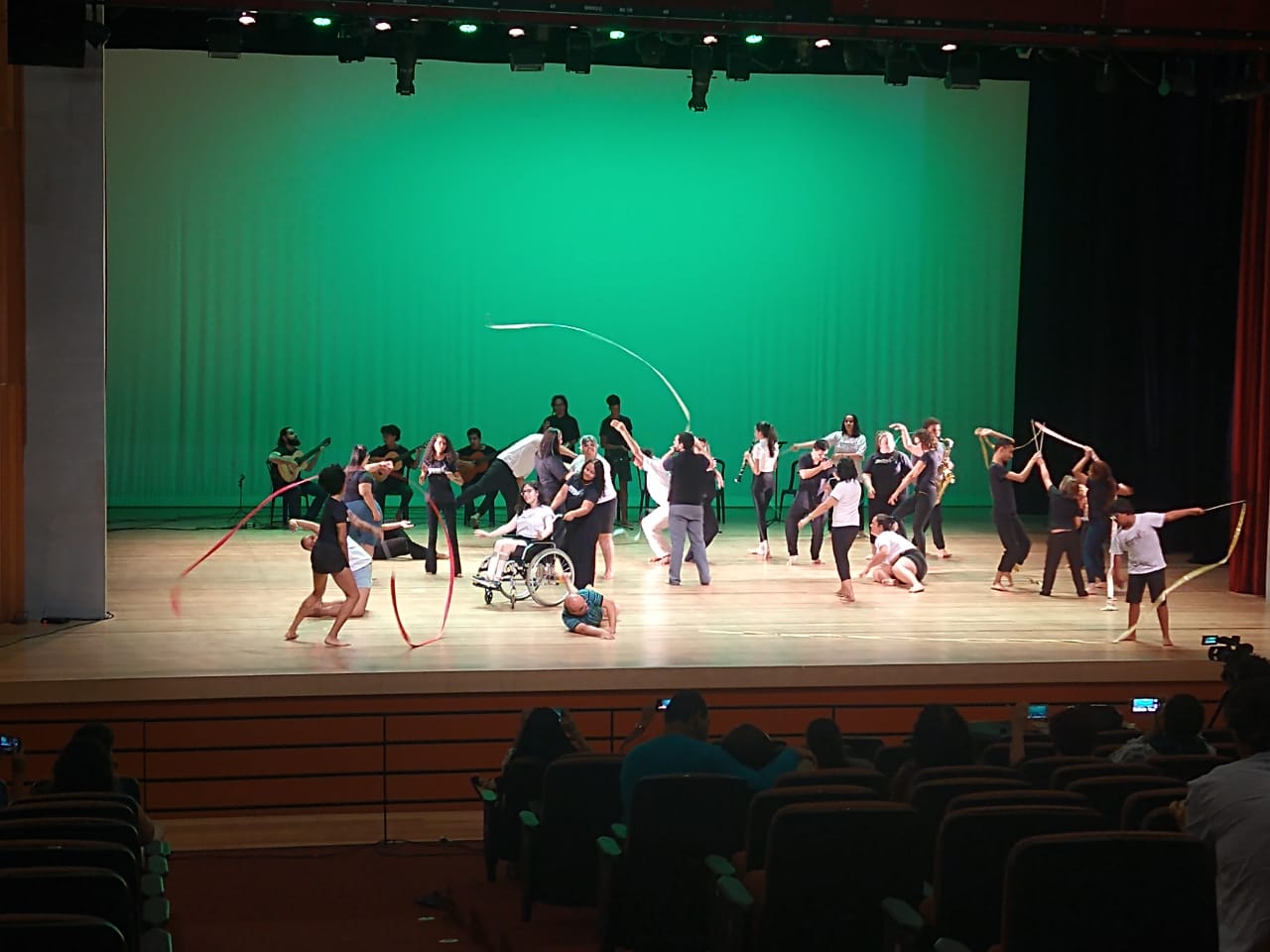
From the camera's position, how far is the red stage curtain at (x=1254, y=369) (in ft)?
42.4

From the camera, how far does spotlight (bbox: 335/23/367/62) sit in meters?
11.4

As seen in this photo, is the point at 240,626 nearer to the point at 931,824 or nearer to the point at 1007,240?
the point at 931,824

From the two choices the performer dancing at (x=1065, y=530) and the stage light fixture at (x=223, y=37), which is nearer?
the stage light fixture at (x=223, y=37)

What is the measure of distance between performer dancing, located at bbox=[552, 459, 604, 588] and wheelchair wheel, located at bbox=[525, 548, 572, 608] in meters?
0.12

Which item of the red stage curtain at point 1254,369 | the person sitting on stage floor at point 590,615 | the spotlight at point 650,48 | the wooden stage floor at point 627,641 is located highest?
the spotlight at point 650,48

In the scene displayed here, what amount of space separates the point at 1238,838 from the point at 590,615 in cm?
713

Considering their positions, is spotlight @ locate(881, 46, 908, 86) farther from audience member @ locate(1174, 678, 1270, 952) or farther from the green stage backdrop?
audience member @ locate(1174, 678, 1270, 952)

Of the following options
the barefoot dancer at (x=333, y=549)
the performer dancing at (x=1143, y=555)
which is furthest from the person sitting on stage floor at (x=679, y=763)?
the performer dancing at (x=1143, y=555)

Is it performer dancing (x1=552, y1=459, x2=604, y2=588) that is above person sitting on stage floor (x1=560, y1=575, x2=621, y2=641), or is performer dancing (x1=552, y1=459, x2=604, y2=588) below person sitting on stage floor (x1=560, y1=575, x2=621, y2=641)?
above

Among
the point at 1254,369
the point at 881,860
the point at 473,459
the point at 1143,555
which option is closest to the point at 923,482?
the point at 1254,369

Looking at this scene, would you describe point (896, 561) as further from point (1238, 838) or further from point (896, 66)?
point (1238, 838)

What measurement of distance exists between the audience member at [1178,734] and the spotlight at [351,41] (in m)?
7.75

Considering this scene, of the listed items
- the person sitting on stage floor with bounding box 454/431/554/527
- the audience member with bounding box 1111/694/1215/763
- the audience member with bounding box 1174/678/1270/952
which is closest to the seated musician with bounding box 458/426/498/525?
the person sitting on stage floor with bounding box 454/431/554/527

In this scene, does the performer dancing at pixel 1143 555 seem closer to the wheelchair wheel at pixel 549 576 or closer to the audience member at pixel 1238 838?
the wheelchair wheel at pixel 549 576
